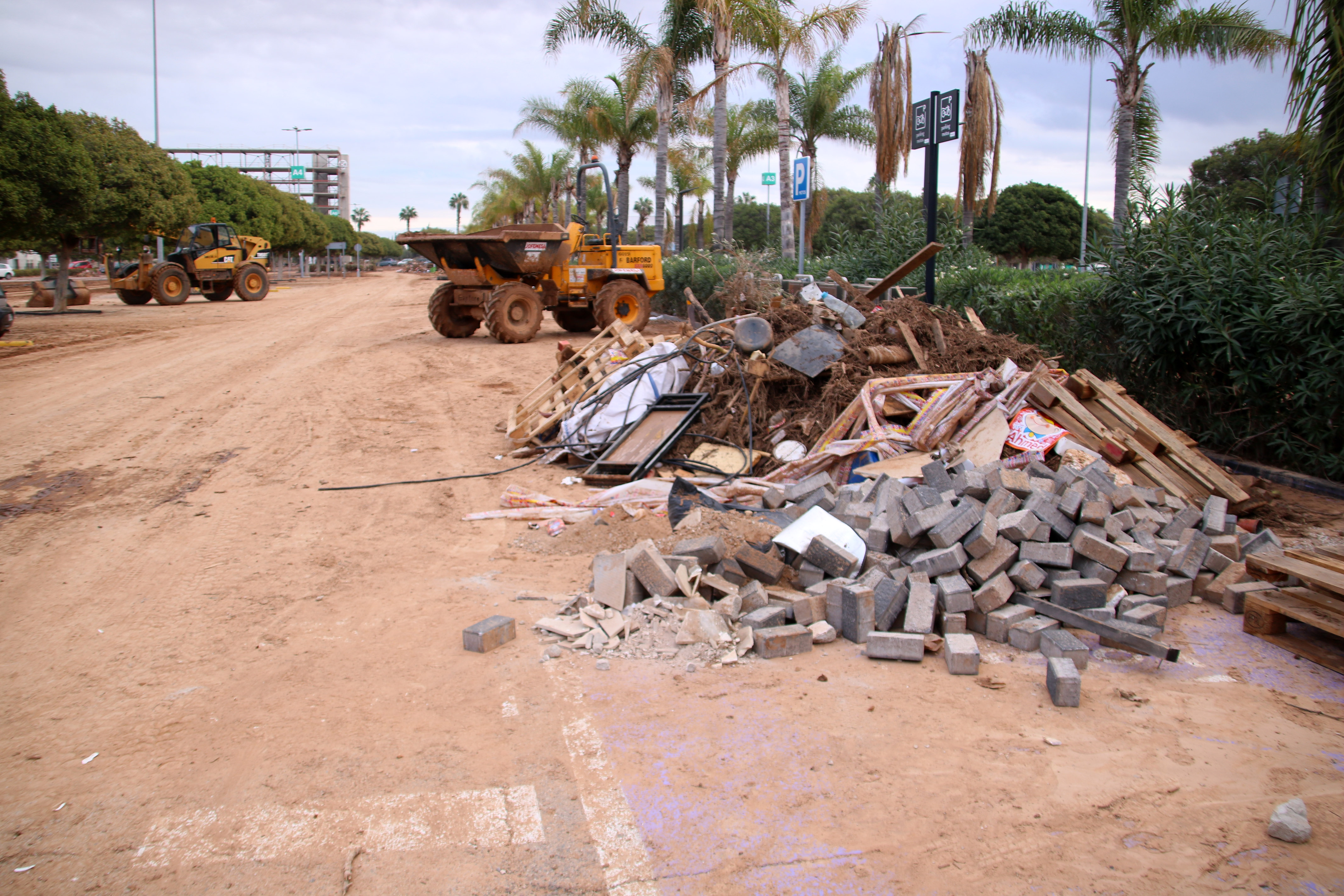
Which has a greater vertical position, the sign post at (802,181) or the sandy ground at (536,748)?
the sign post at (802,181)

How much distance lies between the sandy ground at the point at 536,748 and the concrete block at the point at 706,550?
2.72 ft

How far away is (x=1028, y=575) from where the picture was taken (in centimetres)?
484

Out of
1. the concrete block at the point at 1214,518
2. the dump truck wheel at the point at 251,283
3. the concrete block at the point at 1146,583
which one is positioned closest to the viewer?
the concrete block at the point at 1146,583

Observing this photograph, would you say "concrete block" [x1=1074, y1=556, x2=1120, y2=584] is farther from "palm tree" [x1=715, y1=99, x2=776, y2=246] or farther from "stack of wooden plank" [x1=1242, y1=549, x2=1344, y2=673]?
"palm tree" [x1=715, y1=99, x2=776, y2=246]

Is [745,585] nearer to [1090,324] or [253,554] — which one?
[253,554]

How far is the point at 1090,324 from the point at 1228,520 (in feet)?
11.8

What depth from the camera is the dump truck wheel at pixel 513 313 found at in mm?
16891

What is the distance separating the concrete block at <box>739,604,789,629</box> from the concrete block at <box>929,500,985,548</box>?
1069mm

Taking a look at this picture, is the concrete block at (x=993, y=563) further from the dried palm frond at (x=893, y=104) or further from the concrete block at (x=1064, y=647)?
the dried palm frond at (x=893, y=104)

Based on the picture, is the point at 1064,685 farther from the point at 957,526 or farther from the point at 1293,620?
the point at 1293,620

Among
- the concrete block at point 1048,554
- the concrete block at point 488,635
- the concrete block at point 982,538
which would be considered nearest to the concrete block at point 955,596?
the concrete block at point 982,538

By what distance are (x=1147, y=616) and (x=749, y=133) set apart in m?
32.1

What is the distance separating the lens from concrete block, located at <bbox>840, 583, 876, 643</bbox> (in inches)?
180

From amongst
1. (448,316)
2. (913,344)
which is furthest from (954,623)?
(448,316)
